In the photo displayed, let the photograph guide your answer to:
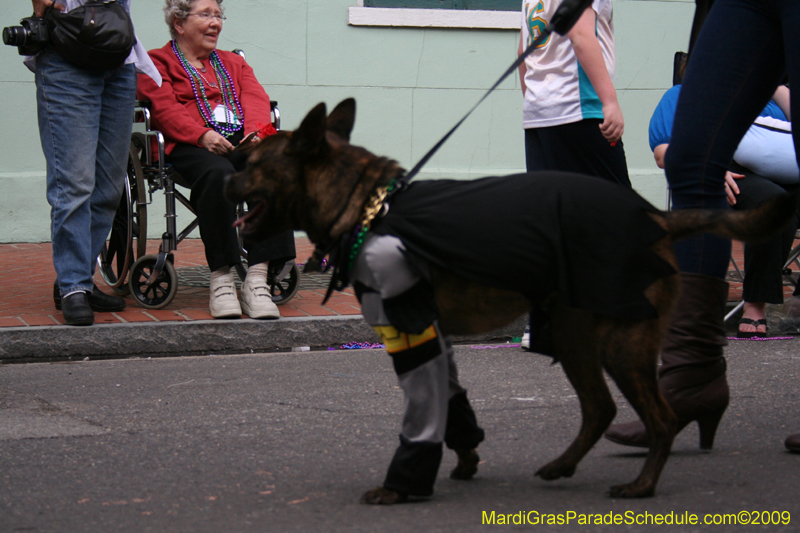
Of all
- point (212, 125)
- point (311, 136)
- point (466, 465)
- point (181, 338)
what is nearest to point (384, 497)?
point (466, 465)

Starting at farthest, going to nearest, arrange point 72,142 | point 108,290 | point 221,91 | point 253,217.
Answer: point 108,290 < point 221,91 < point 72,142 < point 253,217

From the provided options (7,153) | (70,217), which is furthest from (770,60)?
(7,153)

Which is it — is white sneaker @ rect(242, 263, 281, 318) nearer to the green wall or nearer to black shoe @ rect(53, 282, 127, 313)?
black shoe @ rect(53, 282, 127, 313)

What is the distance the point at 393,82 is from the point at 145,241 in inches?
161

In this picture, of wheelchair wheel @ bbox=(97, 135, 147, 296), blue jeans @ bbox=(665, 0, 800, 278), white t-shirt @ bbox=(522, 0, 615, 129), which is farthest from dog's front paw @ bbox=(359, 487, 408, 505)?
wheelchair wheel @ bbox=(97, 135, 147, 296)

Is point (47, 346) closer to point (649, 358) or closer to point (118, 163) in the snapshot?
point (118, 163)

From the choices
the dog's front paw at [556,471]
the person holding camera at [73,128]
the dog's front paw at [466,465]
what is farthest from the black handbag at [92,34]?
the dog's front paw at [556,471]

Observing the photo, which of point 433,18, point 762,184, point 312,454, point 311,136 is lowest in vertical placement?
point 312,454

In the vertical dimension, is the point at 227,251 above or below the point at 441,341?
below

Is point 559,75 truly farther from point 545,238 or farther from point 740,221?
point 545,238

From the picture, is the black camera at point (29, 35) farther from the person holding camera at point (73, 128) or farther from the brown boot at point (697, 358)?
the brown boot at point (697, 358)

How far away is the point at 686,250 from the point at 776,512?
92cm

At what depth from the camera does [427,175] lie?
369 inches

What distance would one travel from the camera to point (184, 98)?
579cm
